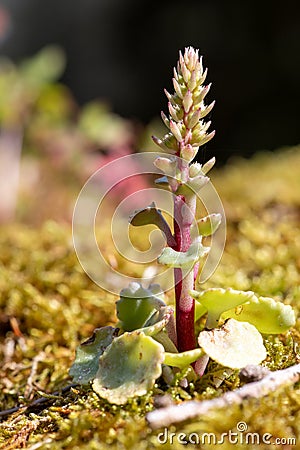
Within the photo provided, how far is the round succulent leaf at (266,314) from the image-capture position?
102 centimetres

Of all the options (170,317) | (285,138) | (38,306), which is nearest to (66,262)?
(38,306)

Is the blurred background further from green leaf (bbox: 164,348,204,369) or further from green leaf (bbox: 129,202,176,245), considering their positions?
green leaf (bbox: 164,348,204,369)

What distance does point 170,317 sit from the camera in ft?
3.44

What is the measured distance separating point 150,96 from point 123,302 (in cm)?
544

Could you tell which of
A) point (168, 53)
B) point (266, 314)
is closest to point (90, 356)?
point (266, 314)

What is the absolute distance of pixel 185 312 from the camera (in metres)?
Result: 1.04

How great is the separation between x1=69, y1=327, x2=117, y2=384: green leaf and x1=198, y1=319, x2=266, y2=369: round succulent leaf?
0.72 feet

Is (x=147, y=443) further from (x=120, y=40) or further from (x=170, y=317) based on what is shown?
(x=120, y=40)

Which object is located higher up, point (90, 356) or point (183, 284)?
point (183, 284)

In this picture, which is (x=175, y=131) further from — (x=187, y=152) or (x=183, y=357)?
(x=183, y=357)

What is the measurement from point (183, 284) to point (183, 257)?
95 millimetres

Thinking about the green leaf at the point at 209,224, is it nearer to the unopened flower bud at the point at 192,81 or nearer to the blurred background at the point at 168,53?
the unopened flower bud at the point at 192,81

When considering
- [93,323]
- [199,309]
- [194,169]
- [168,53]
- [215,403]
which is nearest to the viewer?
[215,403]

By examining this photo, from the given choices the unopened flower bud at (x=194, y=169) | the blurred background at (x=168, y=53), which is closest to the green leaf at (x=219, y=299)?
the unopened flower bud at (x=194, y=169)
